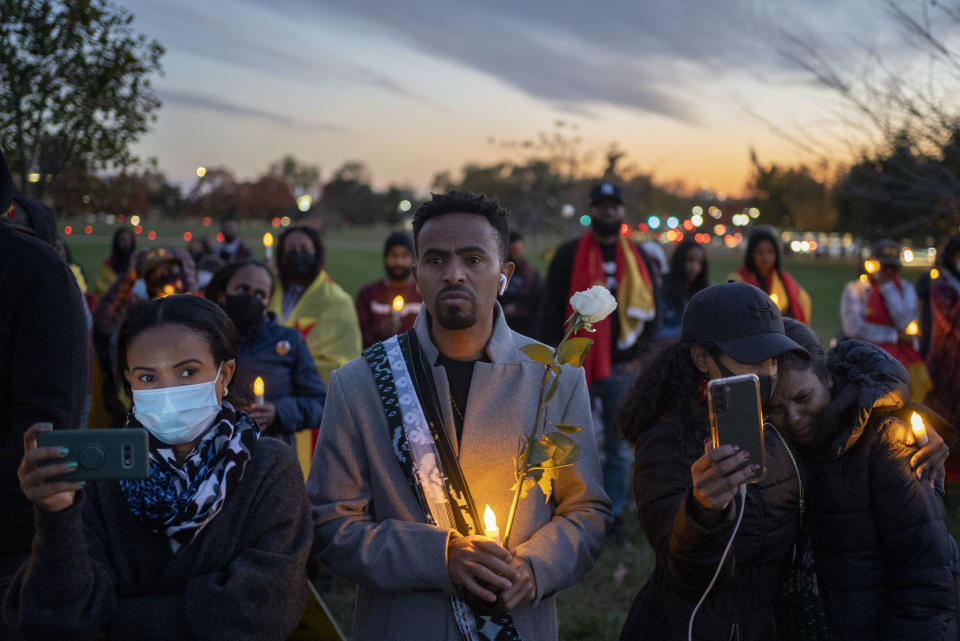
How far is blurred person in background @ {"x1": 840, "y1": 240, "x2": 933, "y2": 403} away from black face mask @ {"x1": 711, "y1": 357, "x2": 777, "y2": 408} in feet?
19.9

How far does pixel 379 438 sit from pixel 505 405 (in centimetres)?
40

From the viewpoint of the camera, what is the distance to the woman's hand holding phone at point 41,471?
179 cm

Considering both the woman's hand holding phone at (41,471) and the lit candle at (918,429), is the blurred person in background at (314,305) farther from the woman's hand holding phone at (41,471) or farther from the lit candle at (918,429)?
the lit candle at (918,429)

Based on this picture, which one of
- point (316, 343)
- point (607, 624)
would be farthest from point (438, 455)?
point (316, 343)

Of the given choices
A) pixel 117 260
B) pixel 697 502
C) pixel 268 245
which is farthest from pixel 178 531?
pixel 117 260

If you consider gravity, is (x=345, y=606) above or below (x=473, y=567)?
below

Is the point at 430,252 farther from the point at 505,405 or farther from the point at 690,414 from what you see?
the point at 690,414

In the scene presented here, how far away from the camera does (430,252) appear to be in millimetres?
2697

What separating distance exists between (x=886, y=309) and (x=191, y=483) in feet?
25.2

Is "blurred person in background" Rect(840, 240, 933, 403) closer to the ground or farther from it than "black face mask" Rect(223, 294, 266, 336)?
farther from it

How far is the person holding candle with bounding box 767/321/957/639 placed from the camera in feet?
7.59

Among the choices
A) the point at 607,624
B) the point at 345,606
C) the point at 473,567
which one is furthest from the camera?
the point at 345,606

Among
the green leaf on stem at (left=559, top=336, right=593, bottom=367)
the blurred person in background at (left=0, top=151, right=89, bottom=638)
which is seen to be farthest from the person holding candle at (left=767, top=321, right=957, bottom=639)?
the blurred person in background at (left=0, top=151, right=89, bottom=638)

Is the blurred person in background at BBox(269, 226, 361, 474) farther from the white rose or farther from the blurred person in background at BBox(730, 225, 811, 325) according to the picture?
the blurred person in background at BBox(730, 225, 811, 325)
